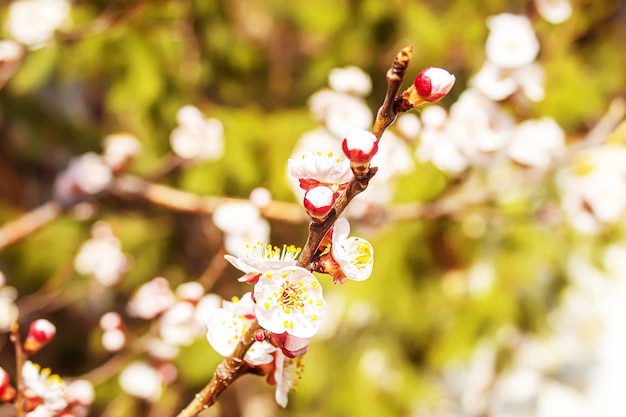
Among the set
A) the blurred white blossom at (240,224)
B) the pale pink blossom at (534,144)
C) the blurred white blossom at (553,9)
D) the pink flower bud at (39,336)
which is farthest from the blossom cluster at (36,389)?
the blurred white blossom at (553,9)

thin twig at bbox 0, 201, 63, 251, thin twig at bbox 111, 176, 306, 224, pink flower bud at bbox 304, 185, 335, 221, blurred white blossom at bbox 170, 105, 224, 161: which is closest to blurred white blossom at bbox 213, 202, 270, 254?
thin twig at bbox 111, 176, 306, 224

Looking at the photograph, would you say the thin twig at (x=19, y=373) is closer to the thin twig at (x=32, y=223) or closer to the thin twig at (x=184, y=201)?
the thin twig at (x=184, y=201)

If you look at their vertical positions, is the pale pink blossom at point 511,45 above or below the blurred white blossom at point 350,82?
above

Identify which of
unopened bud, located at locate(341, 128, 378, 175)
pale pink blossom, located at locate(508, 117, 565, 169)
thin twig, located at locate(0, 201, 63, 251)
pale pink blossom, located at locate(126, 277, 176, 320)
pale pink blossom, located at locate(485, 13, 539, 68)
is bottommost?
thin twig, located at locate(0, 201, 63, 251)

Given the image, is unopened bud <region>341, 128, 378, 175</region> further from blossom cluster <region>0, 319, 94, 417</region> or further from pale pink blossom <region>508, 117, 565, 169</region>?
pale pink blossom <region>508, 117, 565, 169</region>

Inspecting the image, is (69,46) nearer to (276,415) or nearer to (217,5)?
(217,5)

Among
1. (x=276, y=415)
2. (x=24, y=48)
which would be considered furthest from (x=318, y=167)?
(x=276, y=415)
